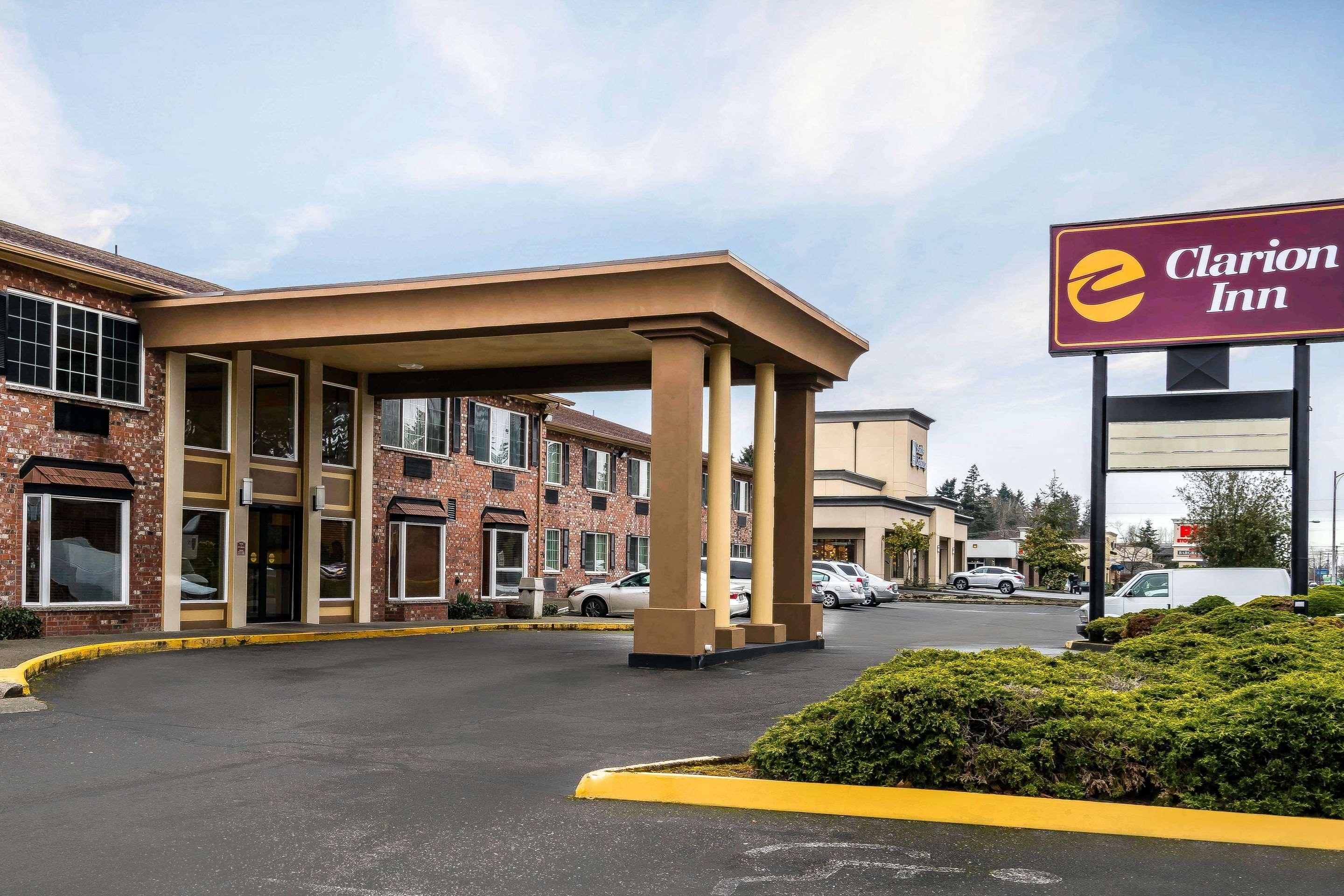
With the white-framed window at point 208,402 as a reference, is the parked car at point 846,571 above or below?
below

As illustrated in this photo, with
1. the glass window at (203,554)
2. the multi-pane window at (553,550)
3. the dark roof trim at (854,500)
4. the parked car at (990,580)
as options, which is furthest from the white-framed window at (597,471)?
the parked car at (990,580)

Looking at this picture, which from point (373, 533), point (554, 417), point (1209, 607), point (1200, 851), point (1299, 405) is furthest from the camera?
point (554, 417)

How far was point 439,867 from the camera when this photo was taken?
19.7ft

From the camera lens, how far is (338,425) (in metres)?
25.0

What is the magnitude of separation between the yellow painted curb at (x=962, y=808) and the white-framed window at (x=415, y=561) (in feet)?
63.9

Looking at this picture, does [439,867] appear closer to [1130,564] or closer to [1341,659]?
[1341,659]

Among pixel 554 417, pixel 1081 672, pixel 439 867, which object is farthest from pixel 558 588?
pixel 439 867

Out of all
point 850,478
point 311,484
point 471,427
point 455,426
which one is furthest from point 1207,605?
point 850,478

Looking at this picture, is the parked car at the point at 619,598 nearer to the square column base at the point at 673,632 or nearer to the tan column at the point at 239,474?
the tan column at the point at 239,474

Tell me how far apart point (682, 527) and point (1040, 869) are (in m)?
10.4

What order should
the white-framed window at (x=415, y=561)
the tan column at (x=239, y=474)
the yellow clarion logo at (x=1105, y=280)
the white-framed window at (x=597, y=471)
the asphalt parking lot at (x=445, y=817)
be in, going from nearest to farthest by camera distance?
→ the asphalt parking lot at (x=445, y=817) → the yellow clarion logo at (x=1105, y=280) → the tan column at (x=239, y=474) → the white-framed window at (x=415, y=561) → the white-framed window at (x=597, y=471)

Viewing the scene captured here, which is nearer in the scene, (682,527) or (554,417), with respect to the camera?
(682,527)

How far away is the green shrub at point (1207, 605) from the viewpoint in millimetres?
17438

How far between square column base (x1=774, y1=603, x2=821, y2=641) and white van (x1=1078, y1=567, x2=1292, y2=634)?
4.63 m
